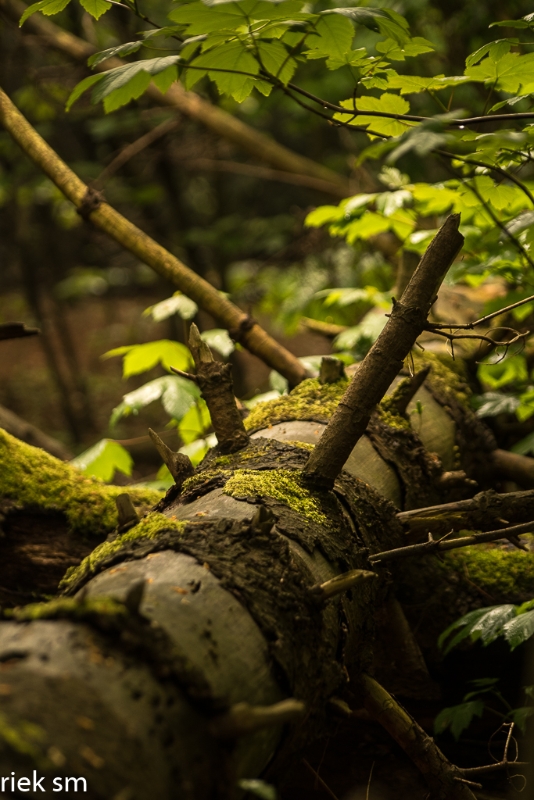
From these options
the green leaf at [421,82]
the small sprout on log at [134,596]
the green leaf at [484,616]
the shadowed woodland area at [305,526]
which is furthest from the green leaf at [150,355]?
the small sprout on log at [134,596]

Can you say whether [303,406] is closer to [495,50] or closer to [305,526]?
[305,526]

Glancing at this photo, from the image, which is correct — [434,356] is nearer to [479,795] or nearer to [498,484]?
[498,484]

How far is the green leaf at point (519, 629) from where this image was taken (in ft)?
4.60

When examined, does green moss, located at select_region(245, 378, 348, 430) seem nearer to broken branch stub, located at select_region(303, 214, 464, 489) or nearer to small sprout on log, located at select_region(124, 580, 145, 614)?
broken branch stub, located at select_region(303, 214, 464, 489)

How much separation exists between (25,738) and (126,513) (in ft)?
1.99

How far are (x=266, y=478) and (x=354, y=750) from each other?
101cm

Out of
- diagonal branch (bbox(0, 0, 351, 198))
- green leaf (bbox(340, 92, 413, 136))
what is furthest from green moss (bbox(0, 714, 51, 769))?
diagonal branch (bbox(0, 0, 351, 198))

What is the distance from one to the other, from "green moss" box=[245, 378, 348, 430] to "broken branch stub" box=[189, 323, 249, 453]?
25 cm

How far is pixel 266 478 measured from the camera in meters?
1.48

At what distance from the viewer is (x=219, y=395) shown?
169 cm

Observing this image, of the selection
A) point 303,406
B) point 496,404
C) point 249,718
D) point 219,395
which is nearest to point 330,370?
point 303,406

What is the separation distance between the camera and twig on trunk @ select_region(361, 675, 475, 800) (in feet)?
4.47

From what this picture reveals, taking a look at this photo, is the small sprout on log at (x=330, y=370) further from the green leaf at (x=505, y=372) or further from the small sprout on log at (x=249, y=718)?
the small sprout on log at (x=249, y=718)

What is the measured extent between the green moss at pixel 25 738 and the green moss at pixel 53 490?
47.9 inches
